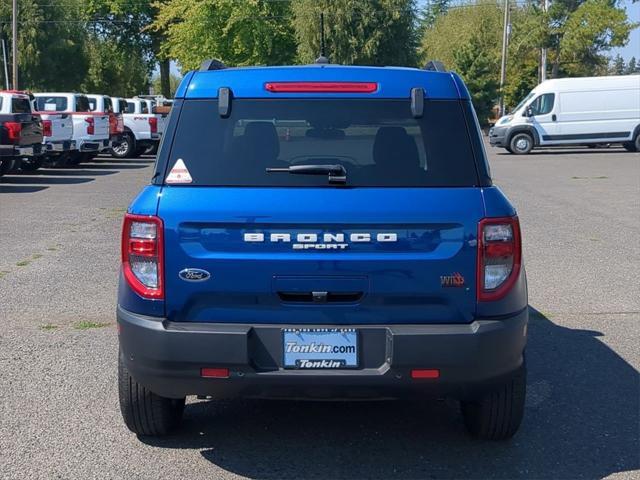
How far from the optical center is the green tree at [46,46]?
2251 inches

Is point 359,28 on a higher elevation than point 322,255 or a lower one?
higher

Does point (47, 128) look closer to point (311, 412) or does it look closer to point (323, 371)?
point (311, 412)

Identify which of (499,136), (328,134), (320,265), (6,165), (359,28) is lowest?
(6,165)

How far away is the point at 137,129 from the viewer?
1176 inches

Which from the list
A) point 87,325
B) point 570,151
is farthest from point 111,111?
point 87,325

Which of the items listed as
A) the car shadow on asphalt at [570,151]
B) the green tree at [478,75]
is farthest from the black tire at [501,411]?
the green tree at [478,75]

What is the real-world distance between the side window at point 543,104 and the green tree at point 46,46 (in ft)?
122

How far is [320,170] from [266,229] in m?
0.38

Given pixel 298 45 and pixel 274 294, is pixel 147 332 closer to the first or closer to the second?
pixel 274 294

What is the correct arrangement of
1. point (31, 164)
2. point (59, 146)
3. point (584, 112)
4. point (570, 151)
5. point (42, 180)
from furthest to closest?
1. point (570, 151)
2. point (584, 112)
3. point (59, 146)
4. point (31, 164)
5. point (42, 180)

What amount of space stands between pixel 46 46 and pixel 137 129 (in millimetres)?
32170

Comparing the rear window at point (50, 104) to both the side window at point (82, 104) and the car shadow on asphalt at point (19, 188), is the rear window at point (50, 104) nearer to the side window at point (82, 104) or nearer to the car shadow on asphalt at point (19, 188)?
the side window at point (82, 104)

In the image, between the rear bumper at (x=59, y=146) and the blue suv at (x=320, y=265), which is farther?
the rear bumper at (x=59, y=146)

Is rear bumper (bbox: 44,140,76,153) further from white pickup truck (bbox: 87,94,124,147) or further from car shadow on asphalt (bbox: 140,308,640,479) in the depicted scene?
car shadow on asphalt (bbox: 140,308,640,479)
